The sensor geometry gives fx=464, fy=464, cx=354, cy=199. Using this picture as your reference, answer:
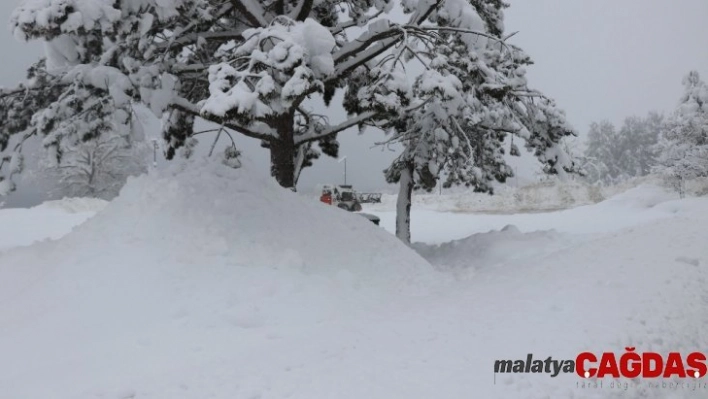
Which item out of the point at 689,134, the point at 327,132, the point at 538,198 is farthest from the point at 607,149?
the point at 327,132

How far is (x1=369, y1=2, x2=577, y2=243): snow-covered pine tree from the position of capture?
8.52m

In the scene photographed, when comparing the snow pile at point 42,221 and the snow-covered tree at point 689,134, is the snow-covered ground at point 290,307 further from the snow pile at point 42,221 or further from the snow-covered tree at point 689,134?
the snow-covered tree at point 689,134

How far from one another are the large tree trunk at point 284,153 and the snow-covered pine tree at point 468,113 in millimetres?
2567

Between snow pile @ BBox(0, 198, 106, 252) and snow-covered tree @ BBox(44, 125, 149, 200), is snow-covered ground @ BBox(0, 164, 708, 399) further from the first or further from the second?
snow-covered tree @ BBox(44, 125, 149, 200)

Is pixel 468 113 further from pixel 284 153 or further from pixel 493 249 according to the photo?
pixel 284 153

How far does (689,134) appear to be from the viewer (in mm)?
25031

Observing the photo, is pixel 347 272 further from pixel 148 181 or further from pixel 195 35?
pixel 195 35

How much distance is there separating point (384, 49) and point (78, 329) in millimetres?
8034

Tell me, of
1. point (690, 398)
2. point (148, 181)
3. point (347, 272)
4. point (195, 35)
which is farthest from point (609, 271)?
point (195, 35)

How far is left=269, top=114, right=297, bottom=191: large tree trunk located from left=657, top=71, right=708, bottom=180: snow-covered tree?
2268cm

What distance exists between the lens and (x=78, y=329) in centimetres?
473

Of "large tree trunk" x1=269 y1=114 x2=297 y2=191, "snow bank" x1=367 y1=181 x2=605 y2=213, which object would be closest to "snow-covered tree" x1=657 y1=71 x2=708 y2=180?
"snow bank" x1=367 y1=181 x2=605 y2=213

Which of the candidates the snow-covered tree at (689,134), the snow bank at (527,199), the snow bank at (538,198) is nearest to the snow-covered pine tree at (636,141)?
the snow bank at (538,198)

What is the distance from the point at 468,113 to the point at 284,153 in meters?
4.63
